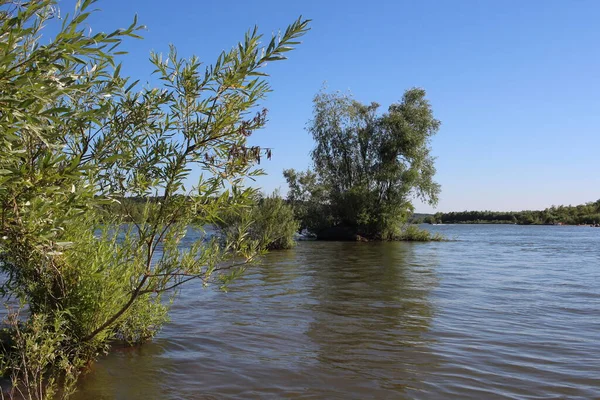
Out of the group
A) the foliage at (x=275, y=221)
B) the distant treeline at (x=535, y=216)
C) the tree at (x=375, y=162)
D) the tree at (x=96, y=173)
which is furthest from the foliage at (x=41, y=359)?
the distant treeline at (x=535, y=216)

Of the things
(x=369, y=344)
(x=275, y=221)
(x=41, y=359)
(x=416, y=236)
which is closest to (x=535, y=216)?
(x=416, y=236)

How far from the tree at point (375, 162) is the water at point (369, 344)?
75.1 ft

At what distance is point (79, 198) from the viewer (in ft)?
10.3

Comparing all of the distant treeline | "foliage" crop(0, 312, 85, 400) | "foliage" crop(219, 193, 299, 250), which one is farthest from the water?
the distant treeline

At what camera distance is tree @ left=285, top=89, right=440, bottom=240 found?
37.7 m

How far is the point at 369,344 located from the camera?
805 centimetres

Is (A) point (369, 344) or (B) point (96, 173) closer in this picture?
(B) point (96, 173)

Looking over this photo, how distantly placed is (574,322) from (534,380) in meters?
4.19

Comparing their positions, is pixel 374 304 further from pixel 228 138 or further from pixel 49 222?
pixel 49 222

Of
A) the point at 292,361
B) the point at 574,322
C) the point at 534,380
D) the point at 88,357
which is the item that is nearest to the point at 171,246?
the point at 88,357

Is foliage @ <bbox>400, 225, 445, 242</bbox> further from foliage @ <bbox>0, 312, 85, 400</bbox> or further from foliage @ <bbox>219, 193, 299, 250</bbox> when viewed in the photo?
foliage @ <bbox>0, 312, 85, 400</bbox>

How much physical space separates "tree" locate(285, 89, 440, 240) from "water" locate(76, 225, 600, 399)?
22.9 meters

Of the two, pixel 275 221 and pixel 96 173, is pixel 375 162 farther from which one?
pixel 96 173

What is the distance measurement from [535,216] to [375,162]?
191ft
